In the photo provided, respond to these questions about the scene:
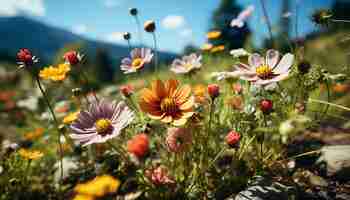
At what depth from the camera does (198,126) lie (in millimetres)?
1445

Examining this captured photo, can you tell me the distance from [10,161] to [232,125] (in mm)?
1287

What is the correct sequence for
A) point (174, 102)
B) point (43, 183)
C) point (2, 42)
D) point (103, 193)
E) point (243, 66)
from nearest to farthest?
point (103, 193)
point (174, 102)
point (243, 66)
point (43, 183)
point (2, 42)

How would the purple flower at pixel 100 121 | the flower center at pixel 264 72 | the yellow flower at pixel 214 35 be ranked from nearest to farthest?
the purple flower at pixel 100 121 < the flower center at pixel 264 72 < the yellow flower at pixel 214 35

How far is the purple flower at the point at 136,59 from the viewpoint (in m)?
1.64

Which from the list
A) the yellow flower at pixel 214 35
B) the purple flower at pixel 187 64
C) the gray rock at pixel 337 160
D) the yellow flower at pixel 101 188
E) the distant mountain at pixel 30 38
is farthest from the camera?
the distant mountain at pixel 30 38

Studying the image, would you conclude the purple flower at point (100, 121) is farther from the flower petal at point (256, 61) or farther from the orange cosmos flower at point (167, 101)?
the flower petal at point (256, 61)

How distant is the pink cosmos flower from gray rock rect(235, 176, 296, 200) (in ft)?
1.04

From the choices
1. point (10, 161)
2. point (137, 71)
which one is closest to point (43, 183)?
point (10, 161)

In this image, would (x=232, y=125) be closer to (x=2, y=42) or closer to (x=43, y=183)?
(x=43, y=183)

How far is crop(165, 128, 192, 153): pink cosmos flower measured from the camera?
1204 millimetres

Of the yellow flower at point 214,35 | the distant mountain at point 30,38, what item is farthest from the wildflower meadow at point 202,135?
the distant mountain at point 30,38

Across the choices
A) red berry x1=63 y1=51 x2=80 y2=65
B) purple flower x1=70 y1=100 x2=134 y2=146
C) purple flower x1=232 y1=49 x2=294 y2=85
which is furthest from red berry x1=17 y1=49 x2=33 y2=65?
purple flower x1=232 y1=49 x2=294 y2=85

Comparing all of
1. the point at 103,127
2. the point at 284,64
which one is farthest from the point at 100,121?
the point at 284,64

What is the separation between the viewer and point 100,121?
1194mm
